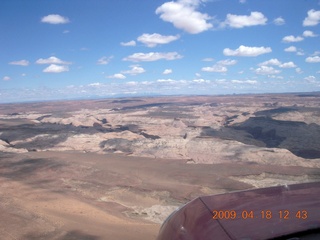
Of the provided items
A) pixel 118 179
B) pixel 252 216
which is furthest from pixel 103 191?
pixel 252 216

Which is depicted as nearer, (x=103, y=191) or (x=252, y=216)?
(x=252, y=216)

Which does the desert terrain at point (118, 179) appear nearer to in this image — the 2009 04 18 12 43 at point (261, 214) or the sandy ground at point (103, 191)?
the sandy ground at point (103, 191)

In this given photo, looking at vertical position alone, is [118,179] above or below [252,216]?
below

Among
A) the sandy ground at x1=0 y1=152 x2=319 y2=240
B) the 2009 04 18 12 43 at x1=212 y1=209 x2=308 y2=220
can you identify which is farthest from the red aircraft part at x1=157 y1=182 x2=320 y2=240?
the sandy ground at x1=0 y1=152 x2=319 y2=240

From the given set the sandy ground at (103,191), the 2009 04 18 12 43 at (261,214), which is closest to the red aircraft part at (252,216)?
the 2009 04 18 12 43 at (261,214)

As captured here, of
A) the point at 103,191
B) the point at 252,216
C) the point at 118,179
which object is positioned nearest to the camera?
the point at 252,216

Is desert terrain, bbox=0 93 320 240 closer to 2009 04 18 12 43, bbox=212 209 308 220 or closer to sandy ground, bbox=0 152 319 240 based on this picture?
sandy ground, bbox=0 152 319 240

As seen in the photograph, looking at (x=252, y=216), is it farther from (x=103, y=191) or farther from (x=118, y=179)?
(x=118, y=179)

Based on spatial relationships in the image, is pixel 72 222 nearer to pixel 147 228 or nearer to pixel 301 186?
pixel 147 228
